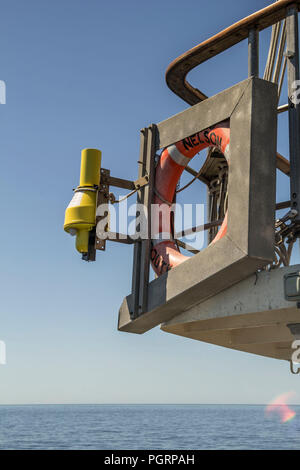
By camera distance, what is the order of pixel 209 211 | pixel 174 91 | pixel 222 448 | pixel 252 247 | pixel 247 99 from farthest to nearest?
pixel 222 448 → pixel 209 211 → pixel 174 91 → pixel 247 99 → pixel 252 247

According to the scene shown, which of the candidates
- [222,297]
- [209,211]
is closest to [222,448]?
[209,211]

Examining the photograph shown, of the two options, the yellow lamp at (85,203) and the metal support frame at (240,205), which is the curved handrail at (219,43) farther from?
the yellow lamp at (85,203)

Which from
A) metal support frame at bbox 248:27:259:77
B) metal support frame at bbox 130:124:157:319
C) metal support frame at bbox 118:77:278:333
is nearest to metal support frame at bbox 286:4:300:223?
metal support frame at bbox 248:27:259:77

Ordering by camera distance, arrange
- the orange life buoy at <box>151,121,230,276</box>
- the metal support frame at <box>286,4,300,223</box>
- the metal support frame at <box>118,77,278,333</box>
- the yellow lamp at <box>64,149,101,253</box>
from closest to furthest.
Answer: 1. the metal support frame at <box>118,77,278,333</box>
2. the metal support frame at <box>286,4,300,223</box>
3. the orange life buoy at <box>151,121,230,276</box>
4. the yellow lamp at <box>64,149,101,253</box>

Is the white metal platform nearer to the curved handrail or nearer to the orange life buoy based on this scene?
the orange life buoy

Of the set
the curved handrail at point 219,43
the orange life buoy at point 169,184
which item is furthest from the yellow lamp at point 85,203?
the curved handrail at point 219,43

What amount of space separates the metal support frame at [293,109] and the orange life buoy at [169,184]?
0.83 m

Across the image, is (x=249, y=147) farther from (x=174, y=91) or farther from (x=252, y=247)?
(x=174, y=91)

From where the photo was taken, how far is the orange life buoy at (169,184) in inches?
278

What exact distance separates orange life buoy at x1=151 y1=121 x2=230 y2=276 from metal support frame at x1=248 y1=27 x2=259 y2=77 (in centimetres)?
89

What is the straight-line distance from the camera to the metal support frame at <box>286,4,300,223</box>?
21.6ft

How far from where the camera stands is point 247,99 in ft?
20.6

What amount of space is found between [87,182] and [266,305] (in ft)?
8.68
